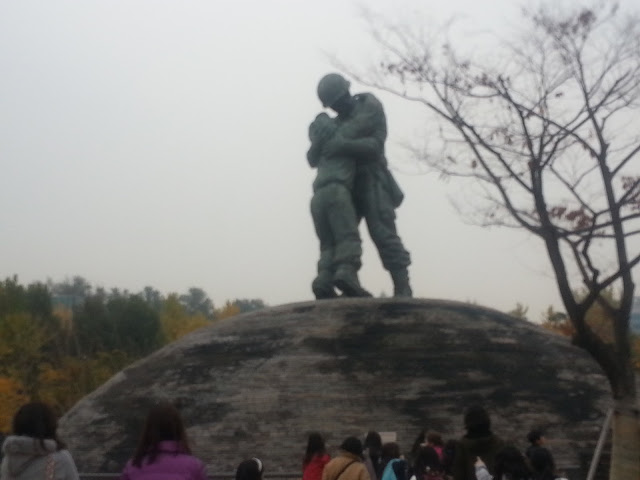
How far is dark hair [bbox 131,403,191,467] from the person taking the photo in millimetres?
5629

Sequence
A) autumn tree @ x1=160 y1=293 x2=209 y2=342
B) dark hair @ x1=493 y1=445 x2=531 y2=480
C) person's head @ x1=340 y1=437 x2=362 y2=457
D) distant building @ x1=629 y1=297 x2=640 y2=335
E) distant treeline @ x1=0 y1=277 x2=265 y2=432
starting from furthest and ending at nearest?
autumn tree @ x1=160 y1=293 x2=209 y2=342
distant treeline @ x1=0 y1=277 x2=265 y2=432
distant building @ x1=629 y1=297 x2=640 y2=335
person's head @ x1=340 y1=437 x2=362 y2=457
dark hair @ x1=493 y1=445 x2=531 y2=480

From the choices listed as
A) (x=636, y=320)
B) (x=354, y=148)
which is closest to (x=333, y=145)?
(x=354, y=148)

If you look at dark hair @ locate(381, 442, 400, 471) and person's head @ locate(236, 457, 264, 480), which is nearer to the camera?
person's head @ locate(236, 457, 264, 480)

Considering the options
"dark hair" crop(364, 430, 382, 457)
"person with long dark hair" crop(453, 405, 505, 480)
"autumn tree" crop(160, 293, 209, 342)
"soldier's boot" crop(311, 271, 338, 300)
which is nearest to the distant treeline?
"autumn tree" crop(160, 293, 209, 342)

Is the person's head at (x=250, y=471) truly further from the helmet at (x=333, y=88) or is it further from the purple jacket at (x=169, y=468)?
the helmet at (x=333, y=88)

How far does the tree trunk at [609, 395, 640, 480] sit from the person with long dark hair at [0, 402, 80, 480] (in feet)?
13.4

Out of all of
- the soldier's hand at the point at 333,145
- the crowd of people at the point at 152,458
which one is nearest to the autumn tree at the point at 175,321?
the soldier's hand at the point at 333,145

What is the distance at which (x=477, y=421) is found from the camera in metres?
7.20

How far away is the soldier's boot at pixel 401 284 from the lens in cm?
2153

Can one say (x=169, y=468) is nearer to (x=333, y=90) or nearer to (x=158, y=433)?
(x=158, y=433)

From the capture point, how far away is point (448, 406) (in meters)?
16.9

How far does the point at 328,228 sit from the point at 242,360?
373 cm

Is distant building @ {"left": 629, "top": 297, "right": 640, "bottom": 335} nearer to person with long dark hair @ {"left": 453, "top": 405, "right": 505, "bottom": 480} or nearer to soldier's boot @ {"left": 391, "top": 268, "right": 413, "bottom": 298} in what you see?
person with long dark hair @ {"left": 453, "top": 405, "right": 505, "bottom": 480}

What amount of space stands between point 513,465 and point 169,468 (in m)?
1.78
